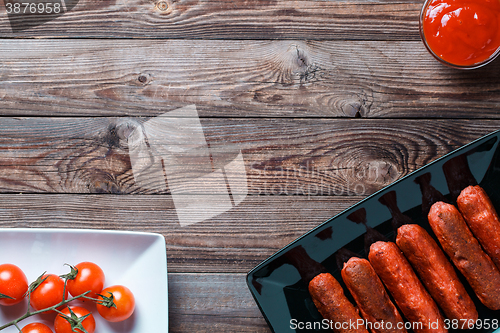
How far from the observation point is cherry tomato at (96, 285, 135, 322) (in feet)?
3.27

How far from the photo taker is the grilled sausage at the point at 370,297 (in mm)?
966

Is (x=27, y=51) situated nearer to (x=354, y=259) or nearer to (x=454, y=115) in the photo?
(x=354, y=259)

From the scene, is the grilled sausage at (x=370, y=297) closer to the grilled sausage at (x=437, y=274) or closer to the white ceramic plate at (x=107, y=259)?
the grilled sausage at (x=437, y=274)

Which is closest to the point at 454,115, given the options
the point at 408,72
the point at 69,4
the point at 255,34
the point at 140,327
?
the point at 408,72

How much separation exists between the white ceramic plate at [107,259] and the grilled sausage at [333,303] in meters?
0.46

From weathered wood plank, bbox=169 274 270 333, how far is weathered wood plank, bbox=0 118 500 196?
0.30m

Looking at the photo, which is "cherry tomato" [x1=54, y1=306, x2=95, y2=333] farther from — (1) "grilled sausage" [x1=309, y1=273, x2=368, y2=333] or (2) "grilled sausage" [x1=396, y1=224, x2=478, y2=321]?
(2) "grilled sausage" [x1=396, y1=224, x2=478, y2=321]

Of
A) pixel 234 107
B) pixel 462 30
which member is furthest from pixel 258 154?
pixel 462 30

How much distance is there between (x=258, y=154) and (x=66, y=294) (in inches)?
28.2

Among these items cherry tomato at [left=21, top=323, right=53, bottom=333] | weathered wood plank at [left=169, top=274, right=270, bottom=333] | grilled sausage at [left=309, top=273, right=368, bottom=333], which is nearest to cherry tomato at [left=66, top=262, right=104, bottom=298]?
cherry tomato at [left=21, top=323, right=53, bottom=333]

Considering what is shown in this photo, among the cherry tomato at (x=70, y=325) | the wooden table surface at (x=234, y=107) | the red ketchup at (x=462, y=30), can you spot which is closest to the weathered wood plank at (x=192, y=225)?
the wooden table surface at (x=234, y=107)

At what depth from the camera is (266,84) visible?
1.15m

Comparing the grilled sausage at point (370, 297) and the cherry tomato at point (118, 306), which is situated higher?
the grilled sausage at point (370, 297)

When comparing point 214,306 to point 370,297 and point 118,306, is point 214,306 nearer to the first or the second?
point 118,306
